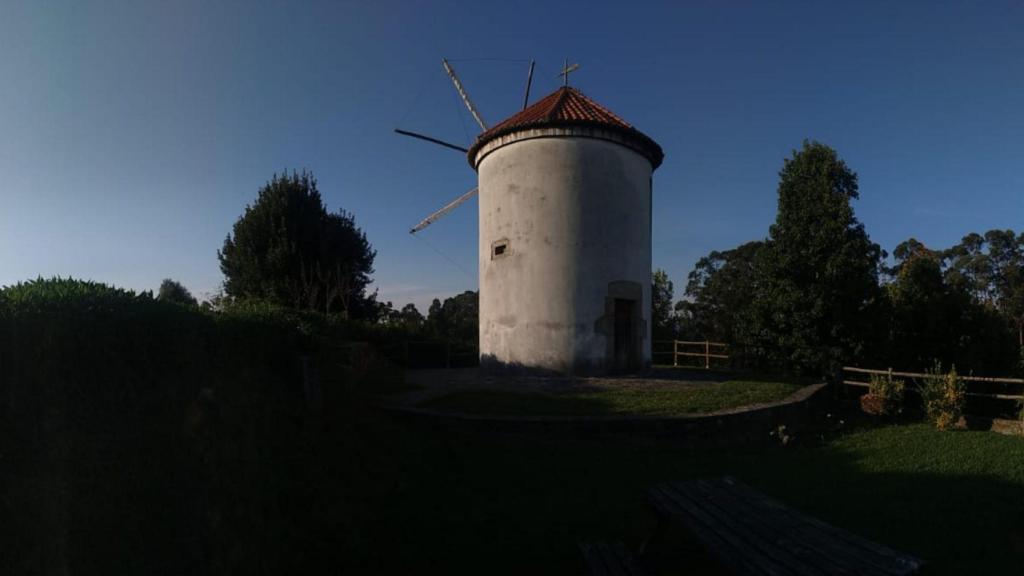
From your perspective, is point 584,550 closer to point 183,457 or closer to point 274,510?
point 274,510

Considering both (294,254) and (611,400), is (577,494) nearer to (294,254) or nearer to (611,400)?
(611,400)

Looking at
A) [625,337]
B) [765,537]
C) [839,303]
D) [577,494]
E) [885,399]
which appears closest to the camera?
[765,537]

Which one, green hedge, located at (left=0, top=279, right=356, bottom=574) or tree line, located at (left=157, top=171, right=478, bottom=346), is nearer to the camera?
green hedge, located at (left=0, top=279, right=356, bottom=574)

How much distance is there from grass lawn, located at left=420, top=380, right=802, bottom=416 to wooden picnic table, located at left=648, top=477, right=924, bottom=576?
160 inches

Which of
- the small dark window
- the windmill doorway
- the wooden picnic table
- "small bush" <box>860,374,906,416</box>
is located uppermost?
the small dark window

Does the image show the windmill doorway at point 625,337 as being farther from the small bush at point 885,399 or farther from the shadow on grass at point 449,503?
the shadow on grass at point 449,503

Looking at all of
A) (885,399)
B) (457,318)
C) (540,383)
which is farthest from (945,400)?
(457,318)

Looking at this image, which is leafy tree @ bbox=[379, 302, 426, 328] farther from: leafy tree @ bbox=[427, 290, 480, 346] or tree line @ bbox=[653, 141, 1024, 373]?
tree line @ bbox=[653, 141, 1024, 373]

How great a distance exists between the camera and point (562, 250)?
1200 centimetres

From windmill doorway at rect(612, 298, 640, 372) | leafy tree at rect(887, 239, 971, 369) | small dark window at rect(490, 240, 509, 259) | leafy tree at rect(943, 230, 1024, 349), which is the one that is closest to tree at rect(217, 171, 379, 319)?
small dark window at rect(490, 240, 509, 259)

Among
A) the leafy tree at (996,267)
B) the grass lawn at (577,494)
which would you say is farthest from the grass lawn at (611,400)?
the leafy tree at (996,267)

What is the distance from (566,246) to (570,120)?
293cm

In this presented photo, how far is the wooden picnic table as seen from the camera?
247 cm

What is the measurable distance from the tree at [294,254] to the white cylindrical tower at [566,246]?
8685 mm
